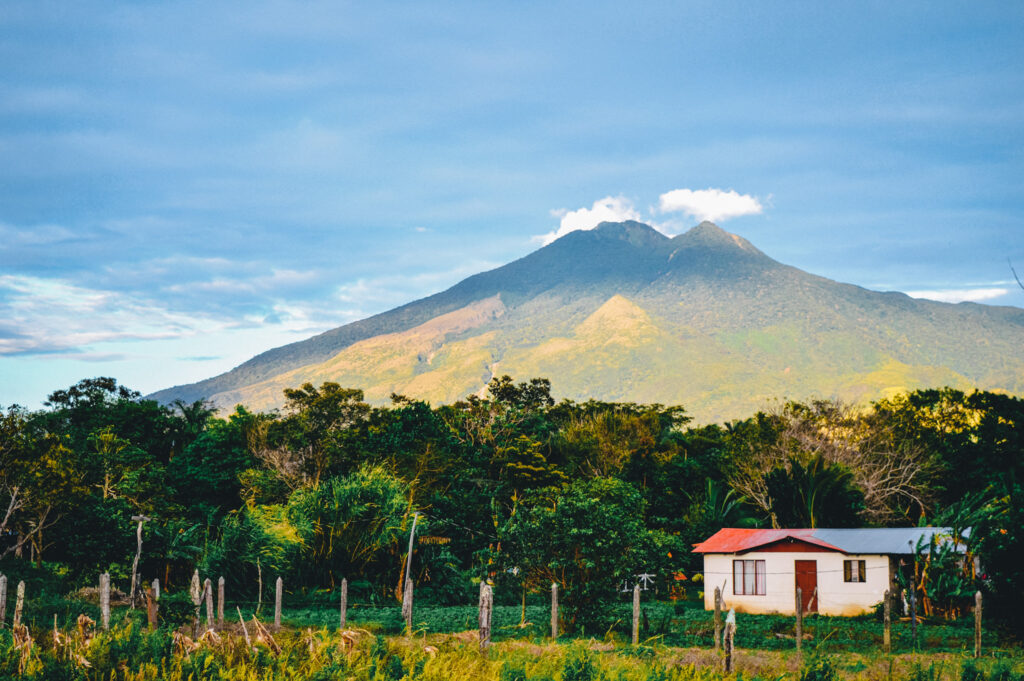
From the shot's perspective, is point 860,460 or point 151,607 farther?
point 860,460

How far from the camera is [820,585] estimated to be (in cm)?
3356

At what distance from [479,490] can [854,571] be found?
21825 mm

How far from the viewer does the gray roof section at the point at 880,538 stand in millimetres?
32281

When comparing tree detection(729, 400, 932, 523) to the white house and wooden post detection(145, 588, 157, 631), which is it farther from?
wooden post detection(145, 588, 157, 631)

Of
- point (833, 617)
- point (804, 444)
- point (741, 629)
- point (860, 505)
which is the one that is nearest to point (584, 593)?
point (741, 629)

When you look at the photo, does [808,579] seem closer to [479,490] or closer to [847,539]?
[847,539]

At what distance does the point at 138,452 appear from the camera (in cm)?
5222

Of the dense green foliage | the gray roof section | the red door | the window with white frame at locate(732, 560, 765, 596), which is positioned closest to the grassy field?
the dense green foliage

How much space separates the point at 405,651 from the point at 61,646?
5.32 metres

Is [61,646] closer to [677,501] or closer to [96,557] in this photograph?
[96,557]

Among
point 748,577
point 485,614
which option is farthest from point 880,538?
point 485,614

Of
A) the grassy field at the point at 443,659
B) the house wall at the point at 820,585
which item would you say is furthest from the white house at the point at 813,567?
the grassy field at the point at 443,659

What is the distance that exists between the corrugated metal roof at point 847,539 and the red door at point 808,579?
0.89m

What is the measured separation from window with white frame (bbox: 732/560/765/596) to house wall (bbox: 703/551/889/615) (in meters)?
0.15
